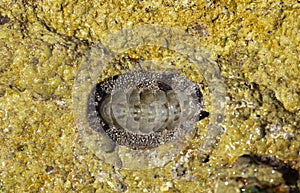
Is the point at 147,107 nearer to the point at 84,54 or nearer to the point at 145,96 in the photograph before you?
the point at 145,96

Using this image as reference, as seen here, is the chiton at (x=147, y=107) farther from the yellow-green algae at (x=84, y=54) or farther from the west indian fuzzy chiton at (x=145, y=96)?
the yellow-green algae at (x=84, y=54)

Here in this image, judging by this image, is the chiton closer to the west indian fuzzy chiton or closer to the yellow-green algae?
the west indian fuzzy chiton

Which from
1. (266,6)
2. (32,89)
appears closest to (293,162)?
(266,6)

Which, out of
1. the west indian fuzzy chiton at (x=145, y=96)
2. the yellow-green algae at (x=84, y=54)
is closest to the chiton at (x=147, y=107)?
the west indian fuzzy chiton at (x=145, y=96)

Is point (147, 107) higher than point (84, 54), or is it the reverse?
point (84, 54)

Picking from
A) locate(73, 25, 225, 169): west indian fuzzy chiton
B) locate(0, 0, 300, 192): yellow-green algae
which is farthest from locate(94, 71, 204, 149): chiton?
locate(0, 0, 300, 192): yellow-green algae

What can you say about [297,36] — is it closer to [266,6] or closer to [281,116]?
[266,6]

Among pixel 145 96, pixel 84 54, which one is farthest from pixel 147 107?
pixel 84 54
